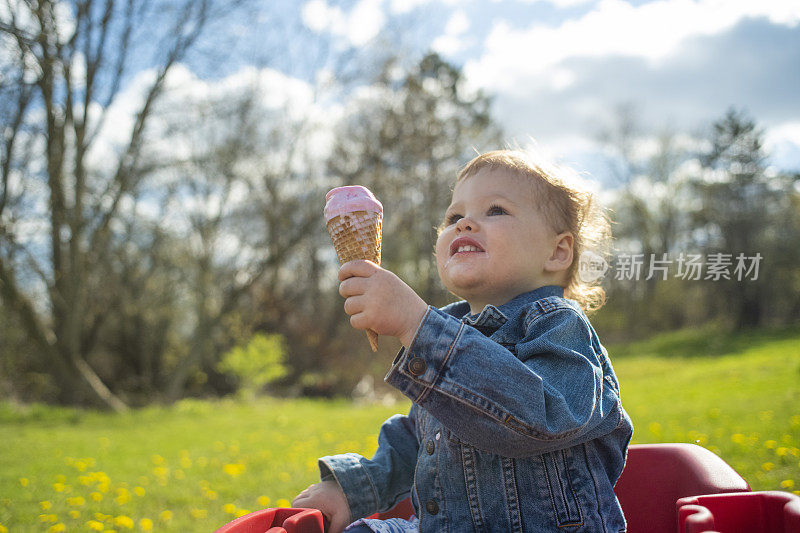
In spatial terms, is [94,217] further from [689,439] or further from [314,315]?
[689,439]

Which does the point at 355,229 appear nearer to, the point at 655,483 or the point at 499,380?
the point at 499,380

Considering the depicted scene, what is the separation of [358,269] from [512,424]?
0.42m

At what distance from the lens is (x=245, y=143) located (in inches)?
410

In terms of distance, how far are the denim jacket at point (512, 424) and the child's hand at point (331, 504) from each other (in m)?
0.03

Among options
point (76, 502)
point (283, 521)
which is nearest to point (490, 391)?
point (283, 521)

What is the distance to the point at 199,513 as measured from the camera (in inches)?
136

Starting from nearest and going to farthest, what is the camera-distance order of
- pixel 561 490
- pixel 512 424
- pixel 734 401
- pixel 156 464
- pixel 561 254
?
pixel 512 424 < pixel 561 490 < pixel 561 254 < pixel 156 464 < pixel 734 401

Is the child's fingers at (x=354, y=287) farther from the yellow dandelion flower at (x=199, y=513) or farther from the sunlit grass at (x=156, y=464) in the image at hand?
the yellow dandelion flower at (x=199, y=513)

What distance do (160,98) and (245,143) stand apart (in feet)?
6.07

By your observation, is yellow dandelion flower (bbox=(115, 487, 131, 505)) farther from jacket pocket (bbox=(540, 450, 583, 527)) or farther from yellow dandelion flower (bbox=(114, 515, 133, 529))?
jacket pocket (bbox=(540, 450, 583, 527))

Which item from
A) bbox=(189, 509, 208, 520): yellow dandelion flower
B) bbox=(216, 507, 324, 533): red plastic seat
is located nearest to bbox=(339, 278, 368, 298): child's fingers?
bbox=(216, 507, 324, 533): red plastic seat

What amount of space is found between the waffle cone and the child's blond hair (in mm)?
391

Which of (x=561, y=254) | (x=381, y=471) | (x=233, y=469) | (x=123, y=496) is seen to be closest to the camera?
(x=561, y=254)

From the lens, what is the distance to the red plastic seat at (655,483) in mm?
1803
